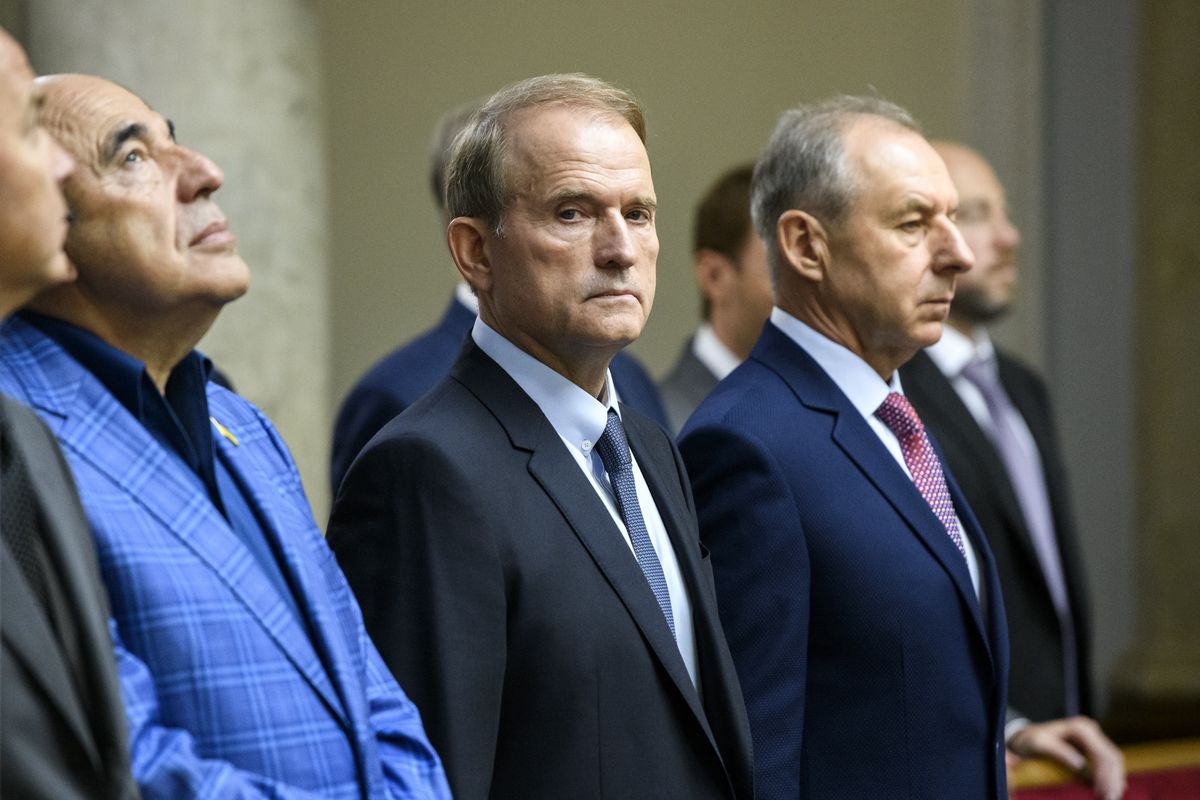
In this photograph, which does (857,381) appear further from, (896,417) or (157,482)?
(157,482)

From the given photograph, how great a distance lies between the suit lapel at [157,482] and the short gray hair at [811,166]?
4.58 feet

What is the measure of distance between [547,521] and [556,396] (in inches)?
9.0

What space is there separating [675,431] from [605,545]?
6.03 feet

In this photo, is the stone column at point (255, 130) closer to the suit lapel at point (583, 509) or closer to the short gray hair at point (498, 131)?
the short gray hair at point (498, 131)

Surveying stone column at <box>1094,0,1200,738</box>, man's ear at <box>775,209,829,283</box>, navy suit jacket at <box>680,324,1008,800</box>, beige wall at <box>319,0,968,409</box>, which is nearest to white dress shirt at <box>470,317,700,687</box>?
navy suit jacket at <box>680,324,1008,800</box>

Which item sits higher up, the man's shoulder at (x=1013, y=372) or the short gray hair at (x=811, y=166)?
the short gray hair at (x=811, y=166)

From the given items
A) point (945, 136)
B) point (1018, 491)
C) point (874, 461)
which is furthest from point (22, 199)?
point (945, 136)

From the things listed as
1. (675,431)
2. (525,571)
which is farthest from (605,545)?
(675,431)

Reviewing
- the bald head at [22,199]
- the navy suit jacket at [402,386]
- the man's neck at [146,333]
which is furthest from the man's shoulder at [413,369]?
the bald head at [22,199]

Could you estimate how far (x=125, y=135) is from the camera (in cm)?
198

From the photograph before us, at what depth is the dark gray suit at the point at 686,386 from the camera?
13.6ft

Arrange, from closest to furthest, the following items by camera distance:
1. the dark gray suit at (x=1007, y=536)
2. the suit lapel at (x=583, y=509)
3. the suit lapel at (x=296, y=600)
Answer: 1. the suit lapel at (x=296, y=600)
2. the suit lapel at (x=583, y=509)
3. the dark gray suit at (x=1007, y=536)

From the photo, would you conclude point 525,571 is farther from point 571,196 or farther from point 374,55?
point 374,55

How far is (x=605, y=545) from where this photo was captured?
86.0 inches
